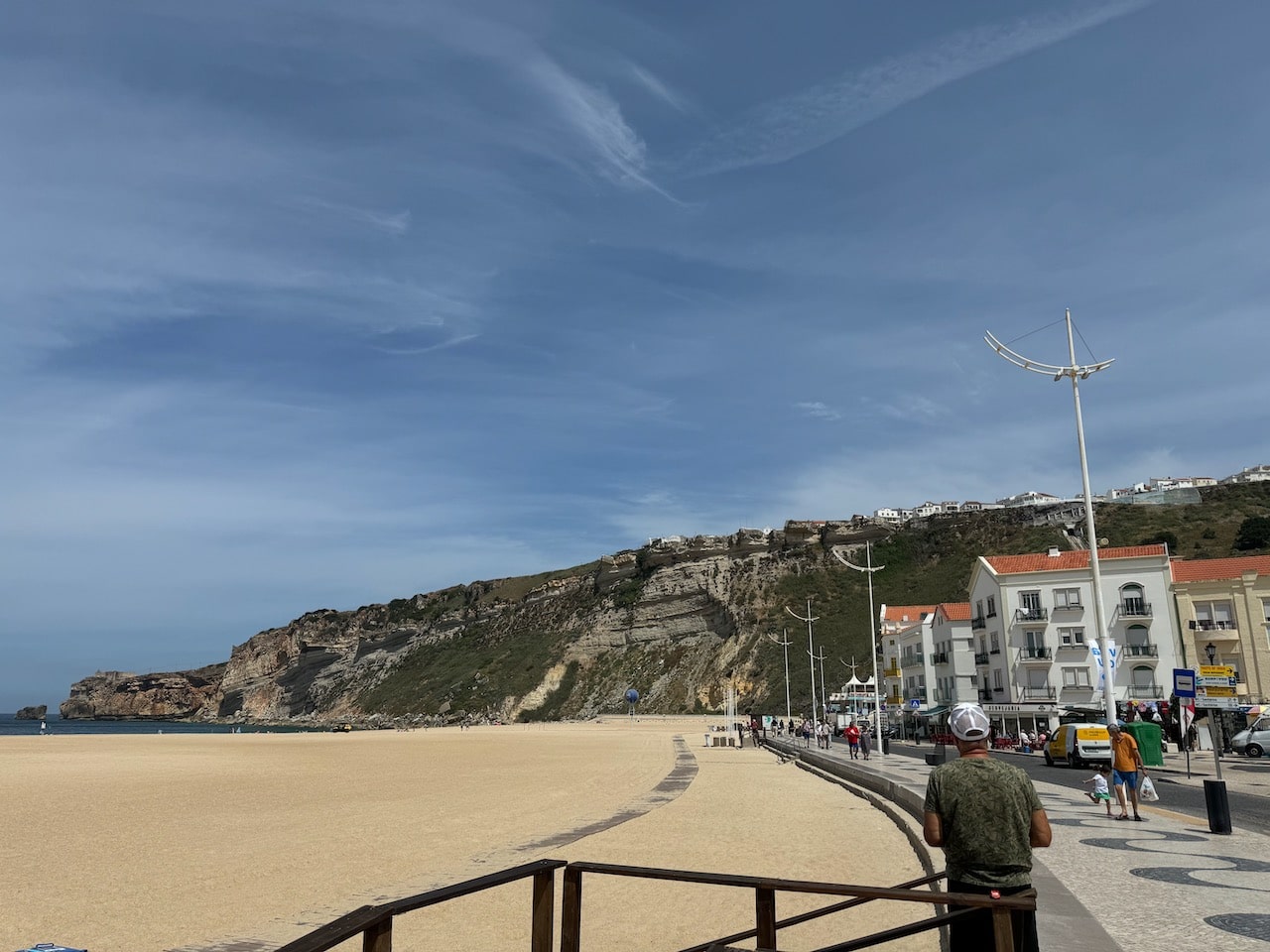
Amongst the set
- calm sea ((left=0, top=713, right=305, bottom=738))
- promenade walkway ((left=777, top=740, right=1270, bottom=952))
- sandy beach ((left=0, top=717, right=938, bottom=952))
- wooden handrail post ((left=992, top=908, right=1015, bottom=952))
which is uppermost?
wooden handrail post ((left=992, top=908, right=1015, bottom=952))

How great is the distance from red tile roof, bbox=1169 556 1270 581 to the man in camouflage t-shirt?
173ft

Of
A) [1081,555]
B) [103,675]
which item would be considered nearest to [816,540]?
[1081,555]

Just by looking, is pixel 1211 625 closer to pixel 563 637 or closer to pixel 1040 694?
pixel 1040 694

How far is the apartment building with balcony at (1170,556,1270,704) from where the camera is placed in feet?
152

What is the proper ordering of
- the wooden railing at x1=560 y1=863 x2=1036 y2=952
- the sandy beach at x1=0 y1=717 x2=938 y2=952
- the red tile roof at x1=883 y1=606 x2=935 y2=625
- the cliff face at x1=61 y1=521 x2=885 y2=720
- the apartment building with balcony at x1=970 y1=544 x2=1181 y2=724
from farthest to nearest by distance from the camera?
1. the cliff face at x1=61 y1=521 x2=885 y2=720
2. the red tile roof at x1=883 y1=606 x2=935 y2=625
3. the apartment building with balcony at x1=970 y1=544 x2=1181 y2=724
4. the sandy beach at x1=0 y1=717 x2=938 y2=952
5. the wooden railing at x1=560 y1=863 x2=1036 y2=952

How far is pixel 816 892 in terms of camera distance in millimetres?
3504

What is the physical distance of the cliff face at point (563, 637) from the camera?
102312mm

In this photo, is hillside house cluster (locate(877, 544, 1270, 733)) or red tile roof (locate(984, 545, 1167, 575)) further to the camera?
red tile roof (locate(984, 545, 1167, 575))

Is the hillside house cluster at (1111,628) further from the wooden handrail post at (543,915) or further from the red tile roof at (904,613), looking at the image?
the wooden handrail post at (543,915)

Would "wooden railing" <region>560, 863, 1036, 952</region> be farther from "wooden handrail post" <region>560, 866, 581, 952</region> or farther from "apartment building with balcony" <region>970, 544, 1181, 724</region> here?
"apartment building with balcony" <region>970, 544, 1181, 724</region>

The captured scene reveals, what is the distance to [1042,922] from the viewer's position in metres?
6.28

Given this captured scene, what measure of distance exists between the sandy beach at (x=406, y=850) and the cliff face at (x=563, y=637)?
73.1 meters

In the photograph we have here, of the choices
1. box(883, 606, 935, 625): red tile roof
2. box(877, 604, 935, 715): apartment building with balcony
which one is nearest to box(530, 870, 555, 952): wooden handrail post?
box(877, 604, 935, 715): apartment building with balcony

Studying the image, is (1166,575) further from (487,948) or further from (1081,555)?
(487,948)
